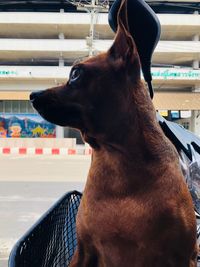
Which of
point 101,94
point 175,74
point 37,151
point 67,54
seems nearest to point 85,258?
point 101,94

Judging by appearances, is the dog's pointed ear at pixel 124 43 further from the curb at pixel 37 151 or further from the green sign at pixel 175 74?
→ the green sign at pixel 175 74

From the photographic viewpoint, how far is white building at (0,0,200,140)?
23.3 m

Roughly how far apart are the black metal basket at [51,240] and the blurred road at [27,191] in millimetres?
1710

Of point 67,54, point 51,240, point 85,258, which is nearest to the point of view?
point 85,258

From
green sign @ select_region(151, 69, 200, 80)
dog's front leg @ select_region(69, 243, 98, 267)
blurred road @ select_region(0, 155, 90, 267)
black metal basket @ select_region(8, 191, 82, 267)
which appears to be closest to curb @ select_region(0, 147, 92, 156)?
blurred road @ select_region(0, 155, 90, 267)

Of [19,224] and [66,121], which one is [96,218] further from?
[19,224]

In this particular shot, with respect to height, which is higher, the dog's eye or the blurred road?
the dog's eye

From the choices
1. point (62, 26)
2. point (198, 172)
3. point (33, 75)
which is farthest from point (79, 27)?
point (198, 172)

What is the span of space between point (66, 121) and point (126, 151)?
0.64ft

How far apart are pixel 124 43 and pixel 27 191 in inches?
234

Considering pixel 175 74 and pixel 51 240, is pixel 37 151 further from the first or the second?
pixel 51 240

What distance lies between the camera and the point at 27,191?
682cm

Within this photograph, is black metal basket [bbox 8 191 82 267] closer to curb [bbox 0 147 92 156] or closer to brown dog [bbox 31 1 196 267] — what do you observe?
brown dog [bbox 31 1 196 267]

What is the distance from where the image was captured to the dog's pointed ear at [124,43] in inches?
44.3
